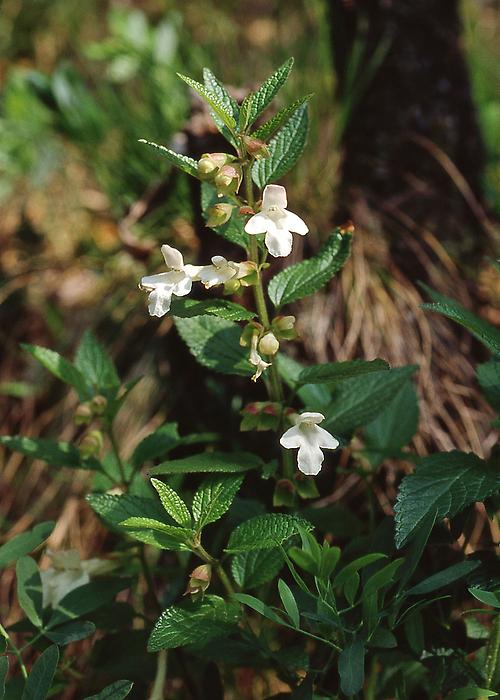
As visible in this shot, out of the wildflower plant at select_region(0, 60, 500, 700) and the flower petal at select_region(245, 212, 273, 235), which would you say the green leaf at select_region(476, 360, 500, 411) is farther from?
the flower petal at select_region(245, 212, 273, 235)

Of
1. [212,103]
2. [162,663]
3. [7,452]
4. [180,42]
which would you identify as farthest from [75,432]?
[180,42]

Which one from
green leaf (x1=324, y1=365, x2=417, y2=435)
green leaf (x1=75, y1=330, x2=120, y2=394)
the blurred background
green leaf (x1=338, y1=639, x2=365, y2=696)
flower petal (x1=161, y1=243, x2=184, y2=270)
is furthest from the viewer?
the blurred background

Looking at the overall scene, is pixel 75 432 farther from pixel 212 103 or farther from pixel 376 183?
pixel 212 103

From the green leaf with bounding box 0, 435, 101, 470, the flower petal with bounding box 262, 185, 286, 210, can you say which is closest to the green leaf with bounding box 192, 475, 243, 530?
the green leaf with bounding box 0, 435, 101, 470

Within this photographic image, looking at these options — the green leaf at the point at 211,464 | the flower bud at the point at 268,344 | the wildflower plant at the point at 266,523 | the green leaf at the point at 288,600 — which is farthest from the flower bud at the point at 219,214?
the green leaf at the point at 288,600

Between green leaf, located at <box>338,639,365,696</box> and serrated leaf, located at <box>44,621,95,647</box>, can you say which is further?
serrated leaf, located at <box>44,621,95,647</box>

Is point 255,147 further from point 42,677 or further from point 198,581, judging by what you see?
point 42,677
